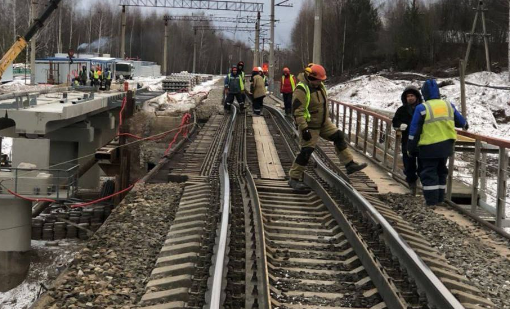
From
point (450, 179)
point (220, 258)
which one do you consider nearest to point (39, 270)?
point (450, 179)

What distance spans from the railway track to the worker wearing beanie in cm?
33

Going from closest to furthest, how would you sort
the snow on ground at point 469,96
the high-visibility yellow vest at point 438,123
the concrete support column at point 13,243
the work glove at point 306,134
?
1. the high-visibility yellow vest at point 438,123
2. the work glove at point 306,134
3. the concrete support column at point 13,243
4. the snow on ground at point 469,96

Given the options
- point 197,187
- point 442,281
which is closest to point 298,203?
point 197,187

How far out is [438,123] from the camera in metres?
8.59

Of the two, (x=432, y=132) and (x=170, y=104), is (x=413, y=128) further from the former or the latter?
(x=170, y=104)

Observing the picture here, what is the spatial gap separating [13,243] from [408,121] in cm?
1026

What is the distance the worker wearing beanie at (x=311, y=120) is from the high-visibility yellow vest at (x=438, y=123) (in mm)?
1613

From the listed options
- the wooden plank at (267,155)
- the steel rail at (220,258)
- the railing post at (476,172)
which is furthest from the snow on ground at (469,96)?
the steel rail at (220,258)

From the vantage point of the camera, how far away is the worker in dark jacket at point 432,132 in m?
8.56

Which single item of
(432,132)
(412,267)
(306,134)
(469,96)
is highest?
(469,96)

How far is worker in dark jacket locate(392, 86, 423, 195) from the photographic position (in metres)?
9.37

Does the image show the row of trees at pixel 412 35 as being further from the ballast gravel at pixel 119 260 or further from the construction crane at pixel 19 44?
the ballast gravel at pixel 119 260

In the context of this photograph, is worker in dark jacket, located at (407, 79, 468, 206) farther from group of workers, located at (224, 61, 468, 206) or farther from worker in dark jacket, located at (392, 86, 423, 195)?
worker in dark jacket, located at (392, 86, 423, 195)

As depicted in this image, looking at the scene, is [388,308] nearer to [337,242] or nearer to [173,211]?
[337,242]
